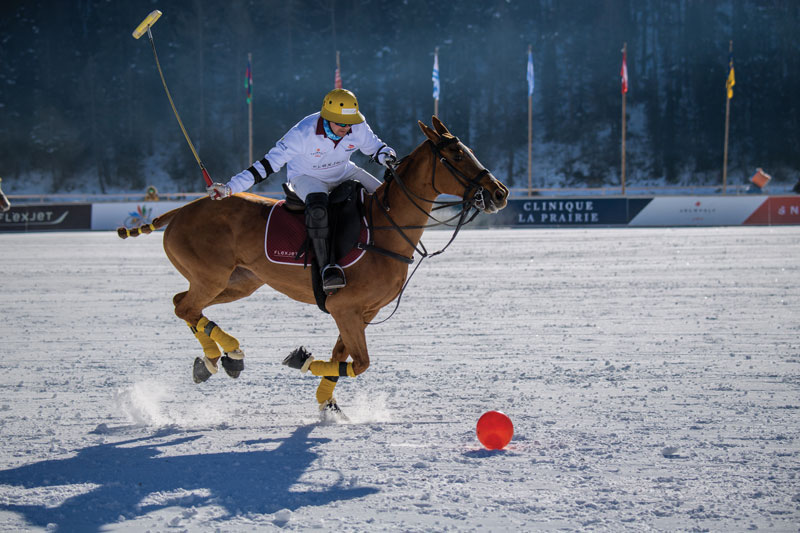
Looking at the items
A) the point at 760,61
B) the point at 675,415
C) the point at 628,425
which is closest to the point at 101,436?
the point at 628,425

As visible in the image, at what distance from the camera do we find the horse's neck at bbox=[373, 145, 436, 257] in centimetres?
568

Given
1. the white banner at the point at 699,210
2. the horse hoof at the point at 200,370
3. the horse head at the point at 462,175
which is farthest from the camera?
the white banner at the point at 699,210

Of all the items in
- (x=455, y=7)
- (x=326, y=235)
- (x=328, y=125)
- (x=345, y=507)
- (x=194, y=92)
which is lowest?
(x=345, y=507)

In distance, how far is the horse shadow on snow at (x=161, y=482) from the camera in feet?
12.4

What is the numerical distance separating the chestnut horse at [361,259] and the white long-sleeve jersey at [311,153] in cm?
36

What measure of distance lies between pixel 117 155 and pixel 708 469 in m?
64.5

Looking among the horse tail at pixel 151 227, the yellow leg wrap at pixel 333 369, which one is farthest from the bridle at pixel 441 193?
the horse tail at pixel 151 227

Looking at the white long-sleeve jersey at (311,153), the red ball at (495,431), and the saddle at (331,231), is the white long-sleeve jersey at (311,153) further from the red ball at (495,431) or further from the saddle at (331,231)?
the red ball at (495,431)

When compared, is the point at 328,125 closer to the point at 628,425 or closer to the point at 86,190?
the point at 628,425

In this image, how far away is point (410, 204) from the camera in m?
5.77

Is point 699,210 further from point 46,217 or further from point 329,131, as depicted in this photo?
point 329,131

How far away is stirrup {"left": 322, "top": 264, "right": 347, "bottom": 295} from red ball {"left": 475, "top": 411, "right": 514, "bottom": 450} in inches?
58.4

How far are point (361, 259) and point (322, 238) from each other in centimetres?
33

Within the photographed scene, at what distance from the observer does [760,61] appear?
6488 cm
